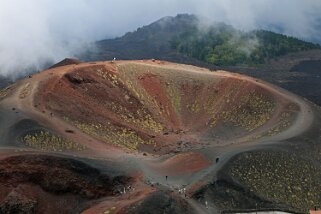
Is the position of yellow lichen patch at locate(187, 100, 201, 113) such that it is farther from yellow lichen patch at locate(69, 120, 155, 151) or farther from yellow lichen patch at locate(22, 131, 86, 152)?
yellow lichen patch at locate(22, 131, 86, 152)

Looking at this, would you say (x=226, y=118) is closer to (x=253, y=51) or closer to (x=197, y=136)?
(x=197, y=136)

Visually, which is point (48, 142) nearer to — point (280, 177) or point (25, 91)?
point (25, 91)

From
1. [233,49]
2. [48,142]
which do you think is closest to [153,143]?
[48,142]

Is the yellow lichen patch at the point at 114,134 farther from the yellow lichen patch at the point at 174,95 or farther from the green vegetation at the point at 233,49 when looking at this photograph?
the green vegetation at the point at 233,49

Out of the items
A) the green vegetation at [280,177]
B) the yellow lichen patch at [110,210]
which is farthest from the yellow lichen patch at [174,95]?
the yellow lichen patch at [110,210]

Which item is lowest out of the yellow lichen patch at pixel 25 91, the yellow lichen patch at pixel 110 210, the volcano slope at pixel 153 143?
the yellow lichen patch at pixel 110 210

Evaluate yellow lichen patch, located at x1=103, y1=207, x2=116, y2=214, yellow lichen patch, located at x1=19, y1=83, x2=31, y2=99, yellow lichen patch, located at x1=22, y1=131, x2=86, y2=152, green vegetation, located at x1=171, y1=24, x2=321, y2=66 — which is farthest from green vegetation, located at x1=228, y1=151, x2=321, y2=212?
green vegetation, located at x1=171, y1=24, x2=321, y2=66

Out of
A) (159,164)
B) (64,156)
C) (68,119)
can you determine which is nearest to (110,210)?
(64,156)

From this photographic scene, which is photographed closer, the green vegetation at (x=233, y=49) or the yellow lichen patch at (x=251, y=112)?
the yellow lichen patch at (x=251, y=112)
